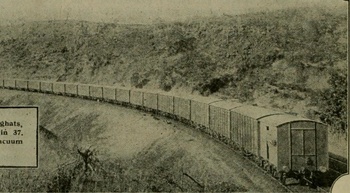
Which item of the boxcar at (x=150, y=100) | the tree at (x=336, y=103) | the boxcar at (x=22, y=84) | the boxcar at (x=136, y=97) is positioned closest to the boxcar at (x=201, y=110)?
the boxcar at (x=150, y=100)

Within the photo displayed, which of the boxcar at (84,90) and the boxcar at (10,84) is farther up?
the boxcar at (10,84)

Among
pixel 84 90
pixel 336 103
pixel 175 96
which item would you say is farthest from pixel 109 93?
pixel 336 103

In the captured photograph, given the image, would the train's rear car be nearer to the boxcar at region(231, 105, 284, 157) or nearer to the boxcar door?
the boxcar door

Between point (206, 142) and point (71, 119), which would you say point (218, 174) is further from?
point (71, 119)

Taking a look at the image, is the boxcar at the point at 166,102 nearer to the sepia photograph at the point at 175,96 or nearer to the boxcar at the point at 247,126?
the sepia photograph at the point at 175,96

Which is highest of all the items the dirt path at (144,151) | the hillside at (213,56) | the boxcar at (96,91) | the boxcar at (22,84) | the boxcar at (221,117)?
the hillside at (213,56)

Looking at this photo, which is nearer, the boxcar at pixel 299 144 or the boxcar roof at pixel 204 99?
the boxcar at pixel 299 144

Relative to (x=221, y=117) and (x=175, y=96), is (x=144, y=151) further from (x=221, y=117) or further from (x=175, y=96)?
(x=221, y=117)

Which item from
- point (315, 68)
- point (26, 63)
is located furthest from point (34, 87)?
point (315, 68)
